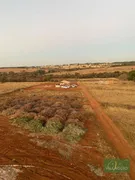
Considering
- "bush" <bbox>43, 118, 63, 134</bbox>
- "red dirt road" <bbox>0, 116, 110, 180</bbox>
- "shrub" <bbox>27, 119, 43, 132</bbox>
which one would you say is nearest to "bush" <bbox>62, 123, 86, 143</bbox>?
"bush" <bbox>43, 118, 63, 134</bbox>

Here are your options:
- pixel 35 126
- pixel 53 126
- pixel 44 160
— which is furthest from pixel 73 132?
pixel 44 160

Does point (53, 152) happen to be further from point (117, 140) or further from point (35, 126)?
point (117, 140)

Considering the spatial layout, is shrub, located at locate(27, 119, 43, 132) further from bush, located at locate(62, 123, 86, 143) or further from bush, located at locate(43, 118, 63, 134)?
bush, located at locate(62, 123, 86, 143)

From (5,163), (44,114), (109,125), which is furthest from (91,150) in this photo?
(44,114)

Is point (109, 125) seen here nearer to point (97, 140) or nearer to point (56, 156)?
point (97, 140)

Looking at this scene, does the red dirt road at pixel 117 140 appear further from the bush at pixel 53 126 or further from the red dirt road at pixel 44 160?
the bush at pixel 53 126
